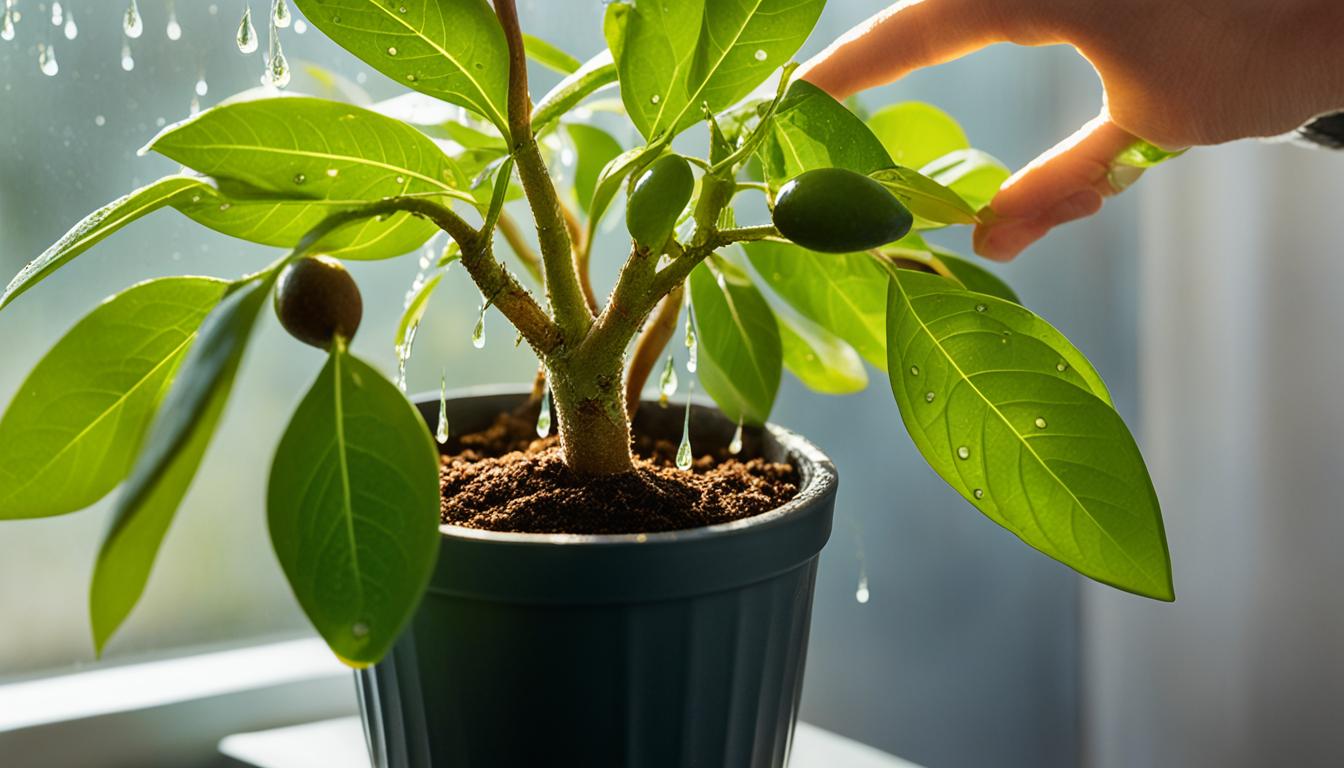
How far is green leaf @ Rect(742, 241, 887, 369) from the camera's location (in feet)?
2.15

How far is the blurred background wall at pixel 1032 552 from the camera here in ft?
2.97

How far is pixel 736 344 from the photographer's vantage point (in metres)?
0.68

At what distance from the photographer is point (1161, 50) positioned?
575 mm

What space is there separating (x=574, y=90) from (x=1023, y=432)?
0.27 m

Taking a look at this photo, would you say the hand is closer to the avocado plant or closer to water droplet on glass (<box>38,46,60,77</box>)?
the avocado plant

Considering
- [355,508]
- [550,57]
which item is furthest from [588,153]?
[355,508]

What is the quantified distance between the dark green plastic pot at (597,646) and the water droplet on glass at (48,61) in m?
0.49

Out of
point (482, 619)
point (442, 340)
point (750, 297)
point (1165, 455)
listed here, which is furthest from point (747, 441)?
point (1165, 455)

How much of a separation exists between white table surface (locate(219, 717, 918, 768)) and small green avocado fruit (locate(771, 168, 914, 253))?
0.48m

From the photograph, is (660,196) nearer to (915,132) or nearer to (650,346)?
(650,346)

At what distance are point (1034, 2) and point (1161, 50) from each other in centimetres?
7

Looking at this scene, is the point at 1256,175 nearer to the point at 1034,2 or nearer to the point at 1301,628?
the point at 1301,628

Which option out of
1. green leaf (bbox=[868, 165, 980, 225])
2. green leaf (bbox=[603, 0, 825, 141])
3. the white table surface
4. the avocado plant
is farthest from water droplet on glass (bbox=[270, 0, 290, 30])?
the white table surface

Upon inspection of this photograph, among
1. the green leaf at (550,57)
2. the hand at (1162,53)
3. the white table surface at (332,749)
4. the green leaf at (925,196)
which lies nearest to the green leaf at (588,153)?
the green leaf at (550,57)
